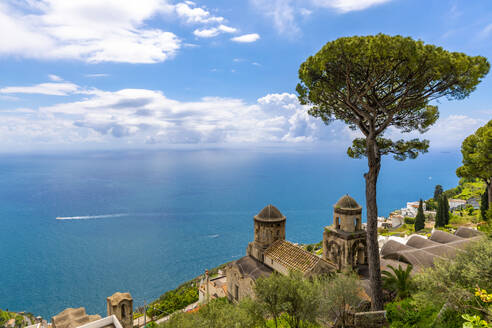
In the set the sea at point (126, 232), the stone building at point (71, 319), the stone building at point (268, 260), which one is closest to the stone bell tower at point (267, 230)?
the stone building at point (268, 260)

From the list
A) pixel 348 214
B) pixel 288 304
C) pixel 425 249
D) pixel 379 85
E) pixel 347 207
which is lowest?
pixel 425 249

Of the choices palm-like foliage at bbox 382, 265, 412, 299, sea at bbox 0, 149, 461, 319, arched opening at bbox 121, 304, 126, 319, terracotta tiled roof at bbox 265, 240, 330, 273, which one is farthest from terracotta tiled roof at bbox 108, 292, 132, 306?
sea at bbox 0, 149, 461, 319

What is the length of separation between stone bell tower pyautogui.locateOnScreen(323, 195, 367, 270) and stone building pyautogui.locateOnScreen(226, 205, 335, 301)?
1498 mm

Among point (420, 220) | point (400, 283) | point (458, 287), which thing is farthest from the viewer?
point (420, 220)

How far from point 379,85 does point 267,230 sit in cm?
1436

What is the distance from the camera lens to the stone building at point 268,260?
18.8 meters

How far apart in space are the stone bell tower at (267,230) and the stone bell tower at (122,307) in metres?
10.5

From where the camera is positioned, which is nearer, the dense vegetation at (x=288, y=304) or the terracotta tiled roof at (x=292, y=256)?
the dense vegetation at (x=288, y=304)

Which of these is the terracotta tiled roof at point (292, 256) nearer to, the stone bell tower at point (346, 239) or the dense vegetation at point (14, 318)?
the stone bell tower at point (346, 239)

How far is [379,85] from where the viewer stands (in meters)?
13.2

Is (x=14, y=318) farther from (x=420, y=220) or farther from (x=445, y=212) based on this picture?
(x=445, y=212)

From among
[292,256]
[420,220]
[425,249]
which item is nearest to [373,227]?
[292,256]

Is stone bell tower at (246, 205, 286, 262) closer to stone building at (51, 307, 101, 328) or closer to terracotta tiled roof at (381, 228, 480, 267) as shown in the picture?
terracotta tiled roof at (381, 228, 480, 267)

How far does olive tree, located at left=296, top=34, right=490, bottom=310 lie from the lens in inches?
432
